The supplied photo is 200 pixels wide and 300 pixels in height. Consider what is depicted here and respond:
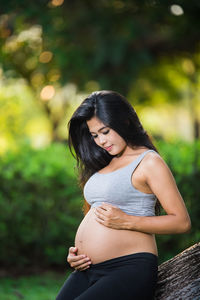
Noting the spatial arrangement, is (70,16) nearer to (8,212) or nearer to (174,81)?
(8,212)

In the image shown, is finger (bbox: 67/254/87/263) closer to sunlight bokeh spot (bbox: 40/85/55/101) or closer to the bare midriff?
the bare midriff

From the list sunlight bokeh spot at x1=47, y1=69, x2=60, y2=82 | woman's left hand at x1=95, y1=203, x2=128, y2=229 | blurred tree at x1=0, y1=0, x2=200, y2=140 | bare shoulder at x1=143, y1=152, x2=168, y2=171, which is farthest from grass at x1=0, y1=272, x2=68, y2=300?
sunlight bokeh spot at x1=47, y1=69, x2=60, y2=82

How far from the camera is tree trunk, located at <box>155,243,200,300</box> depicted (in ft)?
8.16

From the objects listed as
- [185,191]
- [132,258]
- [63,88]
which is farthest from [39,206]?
[63,88]

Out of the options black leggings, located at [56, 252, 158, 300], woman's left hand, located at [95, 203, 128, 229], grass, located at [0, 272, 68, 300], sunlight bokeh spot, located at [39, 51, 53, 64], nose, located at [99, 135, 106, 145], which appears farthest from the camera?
sunlight bokeh spot, located at [39, 51, 53, 64]

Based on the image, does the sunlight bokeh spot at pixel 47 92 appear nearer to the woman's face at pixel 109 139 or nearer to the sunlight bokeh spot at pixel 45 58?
the sunlight bokeh spot at pixel 45 58

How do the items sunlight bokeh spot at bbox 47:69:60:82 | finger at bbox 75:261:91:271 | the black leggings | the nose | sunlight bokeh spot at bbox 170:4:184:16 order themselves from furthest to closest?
sunlight bokeh spot at bbox 47:69:60:82, sunlight bokeh spot at bbox 170:4:184:16, the nose, finger at bbox 75:261:91:271, the black leggings

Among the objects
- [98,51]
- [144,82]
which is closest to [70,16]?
[98,51]

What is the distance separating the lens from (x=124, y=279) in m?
2.33

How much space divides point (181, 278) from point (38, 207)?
3.52 meters

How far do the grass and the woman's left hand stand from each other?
105 inches

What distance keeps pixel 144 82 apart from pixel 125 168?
1481 cm

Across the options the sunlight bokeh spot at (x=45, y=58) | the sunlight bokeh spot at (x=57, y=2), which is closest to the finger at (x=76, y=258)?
the sunlight bokeh spot at (x=57, y=2)

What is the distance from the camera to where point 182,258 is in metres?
2.74
